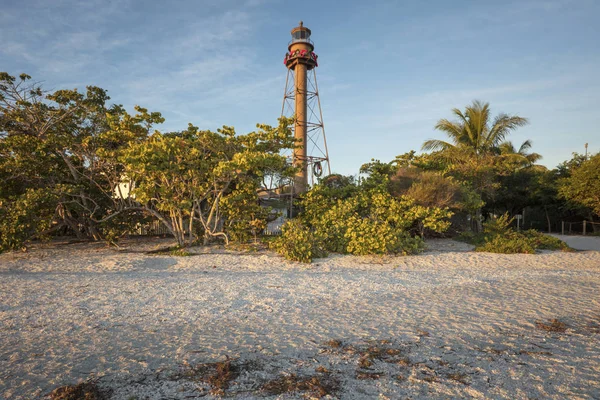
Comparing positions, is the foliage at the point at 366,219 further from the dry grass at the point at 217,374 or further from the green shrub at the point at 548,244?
the dry grass at the point at 217,374

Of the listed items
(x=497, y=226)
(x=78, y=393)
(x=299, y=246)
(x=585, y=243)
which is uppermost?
(x=497, y=226)

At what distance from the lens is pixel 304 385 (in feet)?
9.28

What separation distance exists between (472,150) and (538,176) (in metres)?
5.82

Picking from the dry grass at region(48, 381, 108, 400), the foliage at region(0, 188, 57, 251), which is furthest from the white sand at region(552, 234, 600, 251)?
the foliage at region(0, 188, 57, 251)

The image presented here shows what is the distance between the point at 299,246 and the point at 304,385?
21.0ft

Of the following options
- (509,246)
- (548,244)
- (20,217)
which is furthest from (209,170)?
(548,244)

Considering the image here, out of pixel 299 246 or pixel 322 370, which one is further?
pixel 299 246

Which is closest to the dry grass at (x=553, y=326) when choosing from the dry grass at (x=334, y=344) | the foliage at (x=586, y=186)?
the dry grass at (x=334, y=344)

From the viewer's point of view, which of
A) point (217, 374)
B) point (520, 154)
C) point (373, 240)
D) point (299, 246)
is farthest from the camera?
point (520, 154)

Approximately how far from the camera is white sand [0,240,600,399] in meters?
2.92

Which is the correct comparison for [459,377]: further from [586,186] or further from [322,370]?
[586,186]

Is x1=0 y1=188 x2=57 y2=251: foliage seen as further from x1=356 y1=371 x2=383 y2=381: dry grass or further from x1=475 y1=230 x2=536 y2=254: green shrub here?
x1=475 y1=230 x2=536 y2=254: green shrub

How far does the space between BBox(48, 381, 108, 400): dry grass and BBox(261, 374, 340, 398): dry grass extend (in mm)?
1254

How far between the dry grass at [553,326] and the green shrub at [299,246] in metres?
5.33
